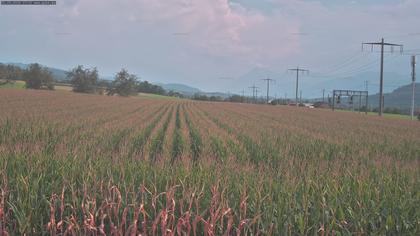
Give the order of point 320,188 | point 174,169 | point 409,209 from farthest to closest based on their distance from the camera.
→ point 174,169
point 320,188
point 409,209

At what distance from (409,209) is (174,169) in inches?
143

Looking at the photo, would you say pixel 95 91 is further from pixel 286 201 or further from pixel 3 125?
pixel 286 201

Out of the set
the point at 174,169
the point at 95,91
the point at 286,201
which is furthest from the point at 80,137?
the point at 95,91

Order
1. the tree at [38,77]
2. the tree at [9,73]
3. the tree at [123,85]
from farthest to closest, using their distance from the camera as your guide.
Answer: the tree at [123,85], the tree at [9,73], the tree at [38,77]

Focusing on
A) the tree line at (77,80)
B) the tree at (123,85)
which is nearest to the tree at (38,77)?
the tree line at (77,80)

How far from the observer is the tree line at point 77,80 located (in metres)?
139

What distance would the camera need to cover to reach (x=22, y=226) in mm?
4906

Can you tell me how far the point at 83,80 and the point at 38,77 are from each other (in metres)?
18.5

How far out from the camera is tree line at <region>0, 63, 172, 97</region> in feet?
455

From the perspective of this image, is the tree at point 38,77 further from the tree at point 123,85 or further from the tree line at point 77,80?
the tree at point 123,85

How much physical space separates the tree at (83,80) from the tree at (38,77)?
1221cm

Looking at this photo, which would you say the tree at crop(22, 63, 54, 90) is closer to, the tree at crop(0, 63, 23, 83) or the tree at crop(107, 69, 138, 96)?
the tree at crop(0, 63, 23, 83)

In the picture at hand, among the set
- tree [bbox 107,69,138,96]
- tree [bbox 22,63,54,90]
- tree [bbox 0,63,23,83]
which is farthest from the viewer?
tree [bbox 107,69,138,96]

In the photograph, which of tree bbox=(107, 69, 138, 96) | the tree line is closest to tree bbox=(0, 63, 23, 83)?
the tree line
